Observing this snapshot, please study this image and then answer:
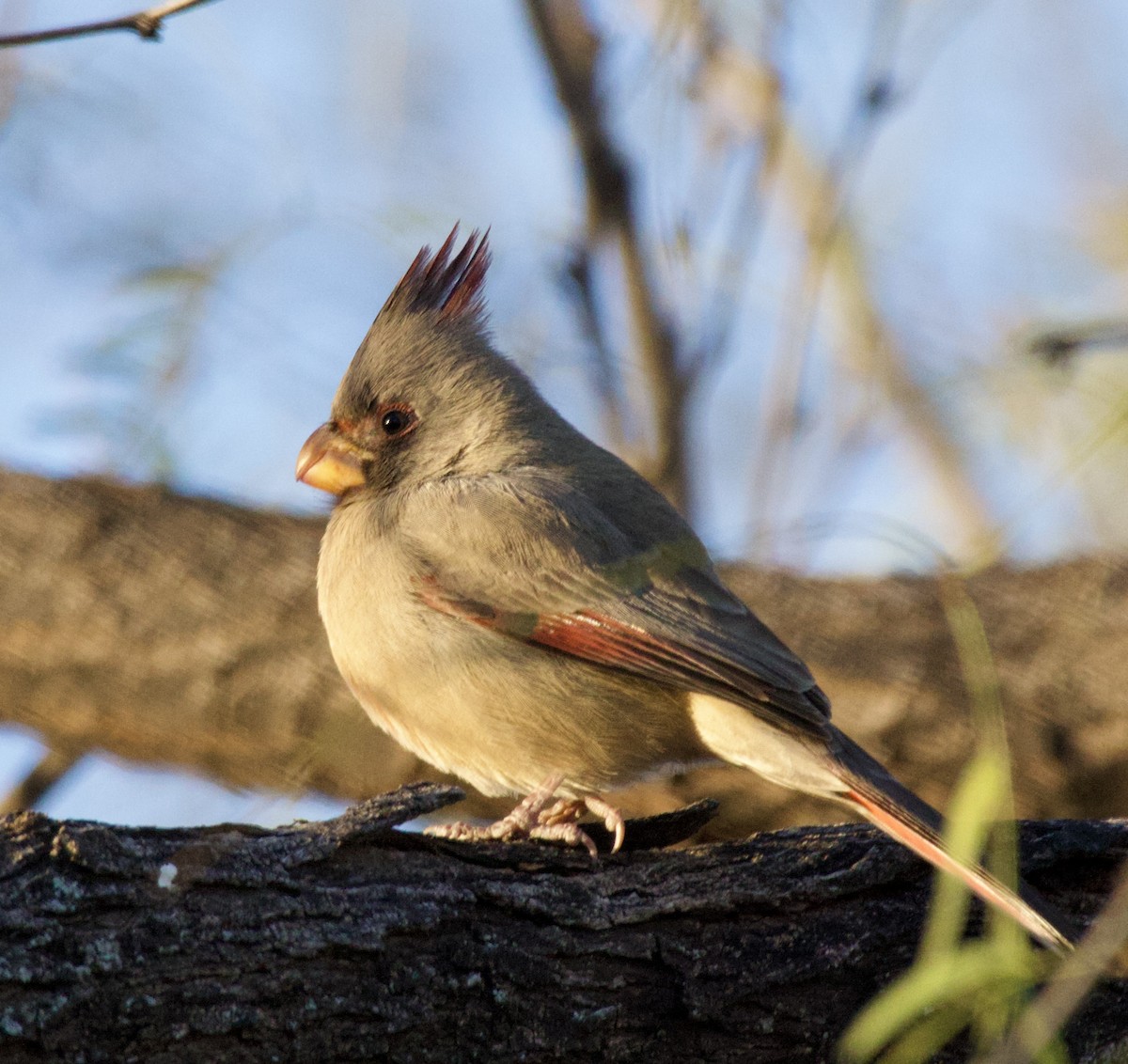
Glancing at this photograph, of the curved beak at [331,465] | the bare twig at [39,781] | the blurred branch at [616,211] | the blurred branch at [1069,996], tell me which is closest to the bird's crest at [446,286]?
the curved beak at [331,465]

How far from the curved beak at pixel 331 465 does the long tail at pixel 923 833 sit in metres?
1.64

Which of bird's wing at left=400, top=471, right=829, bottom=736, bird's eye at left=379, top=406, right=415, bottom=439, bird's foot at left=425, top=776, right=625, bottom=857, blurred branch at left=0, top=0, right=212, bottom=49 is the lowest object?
bird's foot at left=425, top=776, right=625, bottom=857

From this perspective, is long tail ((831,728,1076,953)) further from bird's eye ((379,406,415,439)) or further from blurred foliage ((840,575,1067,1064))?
bird's eye ((379,406,415,439))

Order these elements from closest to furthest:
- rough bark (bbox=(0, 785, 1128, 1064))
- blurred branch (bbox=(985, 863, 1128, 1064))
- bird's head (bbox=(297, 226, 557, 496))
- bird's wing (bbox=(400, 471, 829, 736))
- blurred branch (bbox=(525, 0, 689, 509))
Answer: blurred branch (bbox=(985, 863, 1128, 1064)) → rough bark (bbox=(0, 785, 1128, 1064)) → bird's wing (bbox=(400, 471, 829, 736)) → bird's head (bbox=(297, 226, 557, 496)) → blurred branch (bbox=(525, 0, 689, 509))

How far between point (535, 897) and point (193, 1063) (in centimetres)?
76

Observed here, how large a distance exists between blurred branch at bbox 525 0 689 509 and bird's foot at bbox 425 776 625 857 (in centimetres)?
222

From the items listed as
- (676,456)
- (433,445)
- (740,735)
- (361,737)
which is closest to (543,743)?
(740,735)

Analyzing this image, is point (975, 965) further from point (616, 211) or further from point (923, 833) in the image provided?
point (616, 211)

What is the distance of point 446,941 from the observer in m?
2.80

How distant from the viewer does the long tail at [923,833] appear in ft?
9.58

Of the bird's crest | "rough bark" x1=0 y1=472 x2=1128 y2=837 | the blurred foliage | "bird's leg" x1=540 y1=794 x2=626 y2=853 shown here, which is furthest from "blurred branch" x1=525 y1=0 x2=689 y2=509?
the blurred foliage

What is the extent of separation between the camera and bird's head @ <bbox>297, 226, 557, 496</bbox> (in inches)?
170

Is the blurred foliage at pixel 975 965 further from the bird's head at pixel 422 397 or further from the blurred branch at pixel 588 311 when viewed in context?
the blurred branch at pixel 588 311

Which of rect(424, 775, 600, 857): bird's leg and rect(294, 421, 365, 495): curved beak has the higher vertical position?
rect(294, 421, 365, 495): curved beak
